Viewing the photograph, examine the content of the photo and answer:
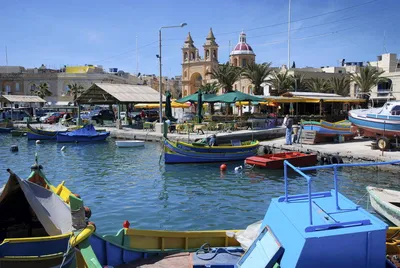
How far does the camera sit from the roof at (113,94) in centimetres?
4156

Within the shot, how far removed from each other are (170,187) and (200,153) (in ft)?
19.1

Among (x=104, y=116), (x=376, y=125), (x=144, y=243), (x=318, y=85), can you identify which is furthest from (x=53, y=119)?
(x=144, y=243)

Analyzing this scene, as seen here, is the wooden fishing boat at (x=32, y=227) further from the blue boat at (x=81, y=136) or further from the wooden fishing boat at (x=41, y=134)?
the wooden fishing boat at (x=41, y=134)

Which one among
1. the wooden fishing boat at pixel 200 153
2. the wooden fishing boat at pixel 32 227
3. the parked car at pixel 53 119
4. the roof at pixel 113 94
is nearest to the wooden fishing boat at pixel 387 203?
the wooden fishing boat at pixel 32 227

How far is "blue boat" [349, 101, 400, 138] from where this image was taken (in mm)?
23797

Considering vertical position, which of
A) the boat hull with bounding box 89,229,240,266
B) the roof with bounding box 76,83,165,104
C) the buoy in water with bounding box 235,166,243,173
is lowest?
the buoy in water with bounding box 235,166,243,173

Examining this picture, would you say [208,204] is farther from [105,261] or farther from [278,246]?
[278,246]

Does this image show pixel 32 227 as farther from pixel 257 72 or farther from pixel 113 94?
pixel 257 72

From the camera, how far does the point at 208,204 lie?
48.1 feet

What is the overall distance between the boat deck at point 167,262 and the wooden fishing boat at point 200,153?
605 inches

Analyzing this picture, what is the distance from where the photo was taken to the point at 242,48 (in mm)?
80000

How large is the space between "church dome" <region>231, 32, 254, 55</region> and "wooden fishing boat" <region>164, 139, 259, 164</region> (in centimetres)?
5814

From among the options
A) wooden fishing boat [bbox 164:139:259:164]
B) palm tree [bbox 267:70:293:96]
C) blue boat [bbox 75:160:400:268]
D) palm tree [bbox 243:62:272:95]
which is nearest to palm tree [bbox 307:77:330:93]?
palm tree [bbox 267:70:293:96]

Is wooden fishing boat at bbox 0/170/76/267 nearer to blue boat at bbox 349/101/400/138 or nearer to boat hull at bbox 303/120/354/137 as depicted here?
blue boat at bbox 349/101/400/138
